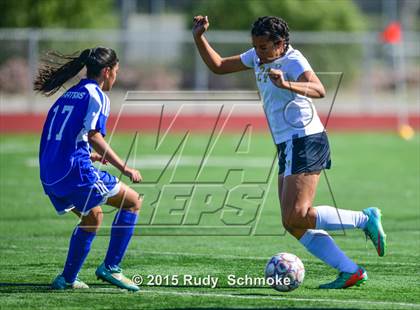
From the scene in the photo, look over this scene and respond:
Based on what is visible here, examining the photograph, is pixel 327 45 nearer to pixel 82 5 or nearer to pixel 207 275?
pixel 82 5

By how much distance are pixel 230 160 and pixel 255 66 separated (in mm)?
12443

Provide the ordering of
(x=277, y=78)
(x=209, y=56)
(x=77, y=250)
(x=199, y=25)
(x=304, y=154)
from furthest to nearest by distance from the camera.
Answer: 1. (x=209, y=56)
2. (x=199, y=25)
3. (x=77, y=250)
4. (x=304, y=154)
5. (x=277, y=78)

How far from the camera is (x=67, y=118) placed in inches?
300

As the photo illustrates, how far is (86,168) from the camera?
7656 millimetres

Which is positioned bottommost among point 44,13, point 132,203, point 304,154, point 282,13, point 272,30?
point 282,13

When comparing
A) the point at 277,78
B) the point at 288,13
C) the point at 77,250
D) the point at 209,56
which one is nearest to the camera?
the point at 277,78

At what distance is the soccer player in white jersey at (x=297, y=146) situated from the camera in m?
7.65

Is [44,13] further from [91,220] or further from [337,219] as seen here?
[337,219]

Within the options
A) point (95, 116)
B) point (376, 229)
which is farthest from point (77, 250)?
point (376, 229)

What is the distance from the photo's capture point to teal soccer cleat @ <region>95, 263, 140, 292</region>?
7.80 metres

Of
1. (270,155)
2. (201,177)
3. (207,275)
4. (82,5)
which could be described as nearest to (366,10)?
(82,5)

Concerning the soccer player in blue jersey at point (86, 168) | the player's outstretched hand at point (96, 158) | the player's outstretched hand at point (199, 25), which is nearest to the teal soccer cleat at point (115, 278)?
the soccer player in blue jersey at point (86, 168)

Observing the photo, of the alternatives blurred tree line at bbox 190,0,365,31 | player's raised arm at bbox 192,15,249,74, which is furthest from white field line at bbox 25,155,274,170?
blurred tree line at bbox 190,0,365,31

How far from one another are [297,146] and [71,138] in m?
1.78
